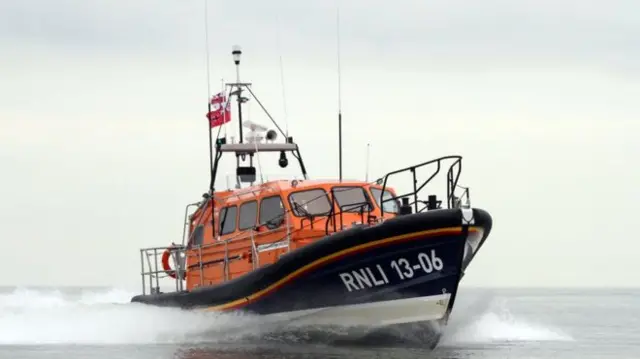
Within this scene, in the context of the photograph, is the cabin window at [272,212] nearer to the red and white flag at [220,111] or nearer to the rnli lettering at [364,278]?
the rnli lettering at [364,278]

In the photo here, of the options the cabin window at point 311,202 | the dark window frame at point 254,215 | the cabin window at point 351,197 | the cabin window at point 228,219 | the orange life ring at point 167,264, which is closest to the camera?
the cabin window at point 311,202

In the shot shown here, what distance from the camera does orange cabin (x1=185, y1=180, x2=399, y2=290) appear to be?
16.4 meters

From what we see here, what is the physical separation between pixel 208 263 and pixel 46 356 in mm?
3047

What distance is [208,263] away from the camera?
18344 millimetres

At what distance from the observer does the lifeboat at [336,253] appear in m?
14.9

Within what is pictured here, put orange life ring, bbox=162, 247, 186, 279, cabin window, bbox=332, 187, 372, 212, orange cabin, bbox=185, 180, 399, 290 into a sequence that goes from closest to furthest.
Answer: orange cabin, bbox=185, 180, 399, 290 → cabin window, bbox=332, 187, 372, 212 → orange life ring, bbox=162, 247, 186, 279

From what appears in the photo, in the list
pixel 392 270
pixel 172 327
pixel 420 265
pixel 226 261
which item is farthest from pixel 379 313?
pixel 172 327

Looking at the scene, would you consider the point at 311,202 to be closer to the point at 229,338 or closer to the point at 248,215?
the point at 248,215

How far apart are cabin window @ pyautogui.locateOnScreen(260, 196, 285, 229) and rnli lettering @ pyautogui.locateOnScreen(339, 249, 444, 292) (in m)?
1.81

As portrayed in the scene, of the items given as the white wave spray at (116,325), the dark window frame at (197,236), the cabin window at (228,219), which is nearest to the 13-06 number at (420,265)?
the white wave spray at (116,325)

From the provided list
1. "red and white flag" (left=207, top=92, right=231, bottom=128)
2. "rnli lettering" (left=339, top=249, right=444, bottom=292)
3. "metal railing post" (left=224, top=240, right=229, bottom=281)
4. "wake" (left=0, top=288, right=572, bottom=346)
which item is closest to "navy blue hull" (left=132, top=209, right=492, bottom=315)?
"rnli lettering" (left=339, top=249, right=444, bottom=292)

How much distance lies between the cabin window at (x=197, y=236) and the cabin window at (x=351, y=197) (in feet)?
10.0

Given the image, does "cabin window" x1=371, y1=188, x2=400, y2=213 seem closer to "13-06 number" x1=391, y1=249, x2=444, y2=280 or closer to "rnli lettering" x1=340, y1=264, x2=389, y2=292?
"rnli lettering" x1=340, y1=264, x2=389, y2=292

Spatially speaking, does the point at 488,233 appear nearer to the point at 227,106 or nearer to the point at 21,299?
the point at 227,106
